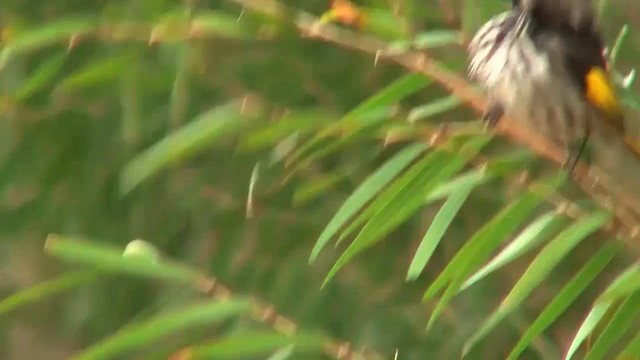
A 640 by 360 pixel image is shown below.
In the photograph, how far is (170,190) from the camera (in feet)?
2.65

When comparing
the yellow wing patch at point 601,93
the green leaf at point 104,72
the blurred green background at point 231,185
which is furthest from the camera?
the blurred green background at point 231,185

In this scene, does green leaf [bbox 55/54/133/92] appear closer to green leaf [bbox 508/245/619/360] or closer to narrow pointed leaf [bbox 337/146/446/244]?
narrow pointed leaf [bbox 337/146/446/244]

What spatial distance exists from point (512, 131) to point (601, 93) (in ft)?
0.24

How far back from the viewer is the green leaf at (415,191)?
512mm

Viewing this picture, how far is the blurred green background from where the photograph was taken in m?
0.68

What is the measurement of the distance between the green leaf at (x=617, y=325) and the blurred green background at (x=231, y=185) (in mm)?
197

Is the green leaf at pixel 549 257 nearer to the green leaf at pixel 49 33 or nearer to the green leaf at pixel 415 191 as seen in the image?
the green leaf at pixel 415 191

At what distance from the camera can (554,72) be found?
0.47m

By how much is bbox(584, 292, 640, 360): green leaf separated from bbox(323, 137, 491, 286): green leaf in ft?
0.39

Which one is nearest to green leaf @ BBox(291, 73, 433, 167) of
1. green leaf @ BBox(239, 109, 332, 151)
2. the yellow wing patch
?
green leaf @ BBox(239, 109, 332, 151)

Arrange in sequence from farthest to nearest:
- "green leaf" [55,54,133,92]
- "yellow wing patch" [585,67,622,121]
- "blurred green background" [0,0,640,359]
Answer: "blurred green background" [0,0,640,359] < "green leaf" [55,54,133,92] < "yellow wing patch" [585,67,622,121]

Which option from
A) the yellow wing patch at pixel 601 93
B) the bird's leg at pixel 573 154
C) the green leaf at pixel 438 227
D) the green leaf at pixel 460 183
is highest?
the yellow wing patch at pixel 601 93

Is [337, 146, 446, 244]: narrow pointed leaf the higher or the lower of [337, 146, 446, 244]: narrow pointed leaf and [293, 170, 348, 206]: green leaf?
the higher

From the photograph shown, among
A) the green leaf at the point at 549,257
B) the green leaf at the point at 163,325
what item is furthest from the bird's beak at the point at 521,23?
the green leaf at the point at 163,325
